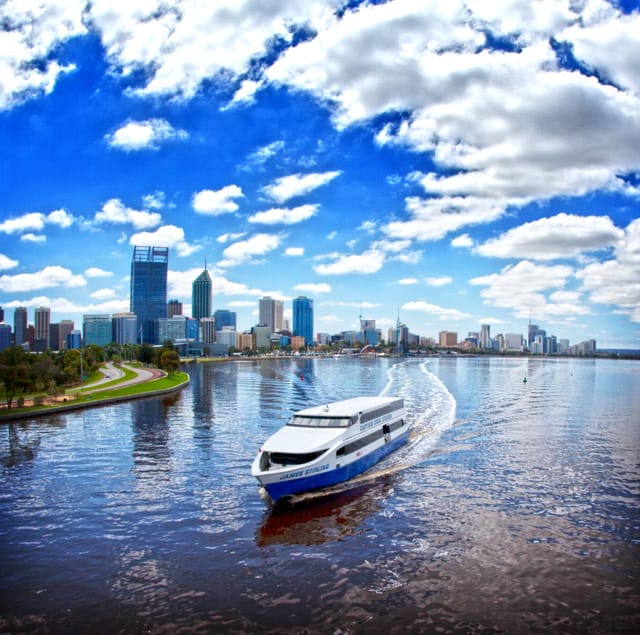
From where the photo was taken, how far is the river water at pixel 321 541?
1659cm

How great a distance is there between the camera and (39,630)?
15.6 m

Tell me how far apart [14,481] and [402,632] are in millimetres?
26018

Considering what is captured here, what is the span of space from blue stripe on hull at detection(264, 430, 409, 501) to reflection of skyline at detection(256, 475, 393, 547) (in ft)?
1.92

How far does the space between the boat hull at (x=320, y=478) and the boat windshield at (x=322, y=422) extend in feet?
7.69

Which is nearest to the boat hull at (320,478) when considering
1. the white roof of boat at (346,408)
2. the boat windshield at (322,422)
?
the boat windshield at (322,422)

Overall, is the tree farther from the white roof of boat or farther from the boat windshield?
the boat windshield

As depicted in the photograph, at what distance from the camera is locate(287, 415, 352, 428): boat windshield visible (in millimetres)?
31453

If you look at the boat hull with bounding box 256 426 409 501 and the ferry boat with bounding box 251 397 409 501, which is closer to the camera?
the boat hull with bounding box 256 426 409 501

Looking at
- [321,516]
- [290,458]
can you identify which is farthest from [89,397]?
[321,516]

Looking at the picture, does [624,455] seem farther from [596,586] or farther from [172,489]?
[172,489]

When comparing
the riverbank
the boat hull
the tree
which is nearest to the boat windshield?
the boat hull

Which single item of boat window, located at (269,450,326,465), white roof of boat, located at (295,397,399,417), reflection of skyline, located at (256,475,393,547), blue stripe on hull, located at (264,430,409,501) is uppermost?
white roof of boat, located at (295,397,399,417)

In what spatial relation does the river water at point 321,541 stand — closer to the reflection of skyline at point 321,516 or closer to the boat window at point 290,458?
the reflection of skyline at point 321,516

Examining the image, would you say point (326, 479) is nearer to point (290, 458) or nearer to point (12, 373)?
point (290, 458)
